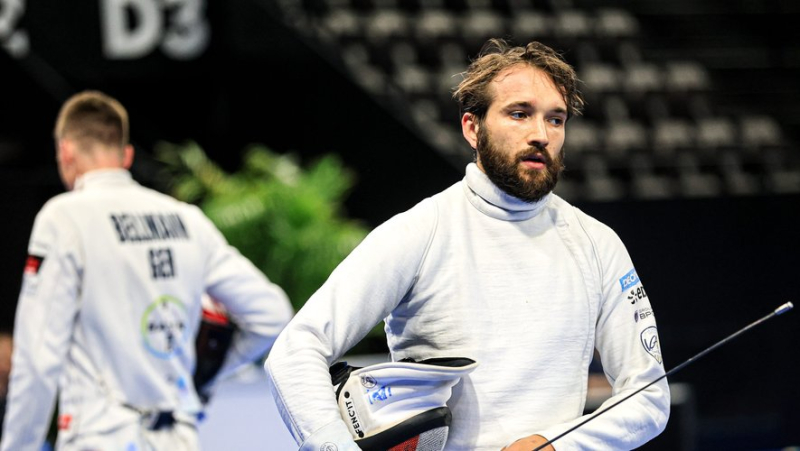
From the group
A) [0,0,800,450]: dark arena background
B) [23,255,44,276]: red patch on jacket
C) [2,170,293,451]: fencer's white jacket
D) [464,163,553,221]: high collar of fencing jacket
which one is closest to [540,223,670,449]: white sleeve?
[464,163,553,221]: high collar of fencing jacket

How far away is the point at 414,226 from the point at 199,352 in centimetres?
169

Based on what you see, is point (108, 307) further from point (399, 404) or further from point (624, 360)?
point (624, 360)

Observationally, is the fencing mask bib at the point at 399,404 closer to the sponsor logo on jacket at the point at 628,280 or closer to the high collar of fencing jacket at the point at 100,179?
the sponsor logo on jacket at the point at 628,280

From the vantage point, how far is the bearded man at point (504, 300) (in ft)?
7.58

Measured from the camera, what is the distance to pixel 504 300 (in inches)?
93.8

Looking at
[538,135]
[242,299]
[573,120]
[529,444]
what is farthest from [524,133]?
[573,120]

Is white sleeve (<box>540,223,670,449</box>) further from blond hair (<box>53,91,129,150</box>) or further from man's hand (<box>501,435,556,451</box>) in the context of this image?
blond hair (<box>53,91,129,150</box>)

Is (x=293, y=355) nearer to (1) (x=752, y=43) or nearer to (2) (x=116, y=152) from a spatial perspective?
(2) (x=116, y=152)

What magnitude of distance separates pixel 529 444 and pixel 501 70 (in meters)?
0.74

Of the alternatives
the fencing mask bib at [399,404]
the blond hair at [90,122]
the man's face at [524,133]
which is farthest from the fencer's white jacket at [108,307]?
the man's face at [524,133]

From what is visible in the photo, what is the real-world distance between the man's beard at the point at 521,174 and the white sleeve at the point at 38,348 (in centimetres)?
145

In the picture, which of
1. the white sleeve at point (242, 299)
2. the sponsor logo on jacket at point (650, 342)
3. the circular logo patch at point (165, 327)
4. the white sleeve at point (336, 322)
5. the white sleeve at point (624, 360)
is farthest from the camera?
the white sleeve at point (242, 299)

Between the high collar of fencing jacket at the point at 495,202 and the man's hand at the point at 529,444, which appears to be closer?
the man's hand at the point at 529,444

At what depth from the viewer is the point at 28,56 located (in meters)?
7.35
